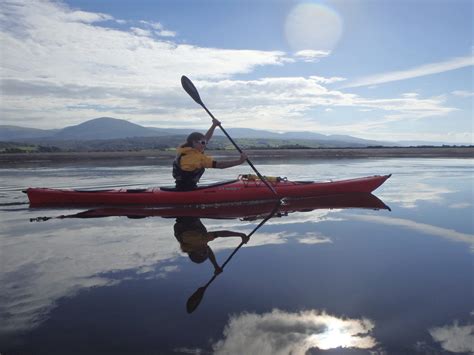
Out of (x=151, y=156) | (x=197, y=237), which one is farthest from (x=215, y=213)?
(x=151, y=156)

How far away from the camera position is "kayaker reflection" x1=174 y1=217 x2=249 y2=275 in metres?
7.30

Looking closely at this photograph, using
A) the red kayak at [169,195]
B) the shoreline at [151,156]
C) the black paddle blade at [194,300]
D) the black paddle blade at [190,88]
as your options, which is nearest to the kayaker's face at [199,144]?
the red kayak at [169,195]

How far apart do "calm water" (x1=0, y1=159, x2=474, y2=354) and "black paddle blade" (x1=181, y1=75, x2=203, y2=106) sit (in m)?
7.04

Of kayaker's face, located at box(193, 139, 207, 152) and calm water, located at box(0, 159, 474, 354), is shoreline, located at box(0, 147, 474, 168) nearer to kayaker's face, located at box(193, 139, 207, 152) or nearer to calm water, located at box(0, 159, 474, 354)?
kayaker's face, located at box(193, 139, 207, 152)

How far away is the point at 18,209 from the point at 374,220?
11.4 m

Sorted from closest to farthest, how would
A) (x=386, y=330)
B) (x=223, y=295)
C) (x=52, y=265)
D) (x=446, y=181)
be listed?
(x=386, y=330)
(x=223, y=295)
(x=52, y=265)
(x=446, y=181)

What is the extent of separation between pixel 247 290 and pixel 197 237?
3.39m

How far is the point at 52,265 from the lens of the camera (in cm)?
702

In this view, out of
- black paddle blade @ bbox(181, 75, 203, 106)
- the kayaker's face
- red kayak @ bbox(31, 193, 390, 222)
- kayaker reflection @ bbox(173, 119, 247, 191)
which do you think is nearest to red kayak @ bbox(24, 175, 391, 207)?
red kayak @ bbox(31, 193, 390, 222)

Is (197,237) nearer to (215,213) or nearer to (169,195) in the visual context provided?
(215,213)

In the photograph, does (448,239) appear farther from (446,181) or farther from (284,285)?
(446,181)

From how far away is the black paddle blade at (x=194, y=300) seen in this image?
512cm

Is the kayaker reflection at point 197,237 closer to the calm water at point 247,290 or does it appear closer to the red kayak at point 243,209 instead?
the calm water at point 247,290

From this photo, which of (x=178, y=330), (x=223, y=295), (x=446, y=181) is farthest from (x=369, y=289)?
(x=446, y=181)
